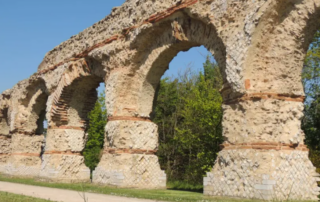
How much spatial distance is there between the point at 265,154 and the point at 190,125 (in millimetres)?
10027

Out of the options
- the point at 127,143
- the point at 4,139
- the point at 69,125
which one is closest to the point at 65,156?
the point at 69,125

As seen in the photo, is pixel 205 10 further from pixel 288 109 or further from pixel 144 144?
pixel 144 144

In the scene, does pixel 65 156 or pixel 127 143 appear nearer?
pixel 127 143

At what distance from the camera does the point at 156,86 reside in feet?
30.6

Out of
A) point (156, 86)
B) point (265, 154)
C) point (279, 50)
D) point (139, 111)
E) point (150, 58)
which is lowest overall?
point (265, 154)

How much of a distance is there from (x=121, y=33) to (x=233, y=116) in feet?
13.6

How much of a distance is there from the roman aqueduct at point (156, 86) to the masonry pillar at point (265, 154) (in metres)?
0.02

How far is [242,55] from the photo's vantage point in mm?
6129

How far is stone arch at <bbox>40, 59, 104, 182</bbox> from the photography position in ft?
37.3

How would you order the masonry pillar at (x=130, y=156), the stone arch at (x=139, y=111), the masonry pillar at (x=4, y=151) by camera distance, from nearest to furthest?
the stone arch at (x=139, y=111), the masonry pillar at (x=130, y=156), the masonry pillar at (x=4, y=151)

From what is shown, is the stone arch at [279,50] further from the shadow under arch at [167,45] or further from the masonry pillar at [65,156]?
the masonry pillar at [65,156]

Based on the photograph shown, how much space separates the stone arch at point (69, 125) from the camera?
1136cm

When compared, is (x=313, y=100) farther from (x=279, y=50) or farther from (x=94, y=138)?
(x=94, y=138)

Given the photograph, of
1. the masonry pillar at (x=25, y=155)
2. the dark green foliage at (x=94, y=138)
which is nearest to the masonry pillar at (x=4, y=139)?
the masonry pillar at (x=25, y=155)
